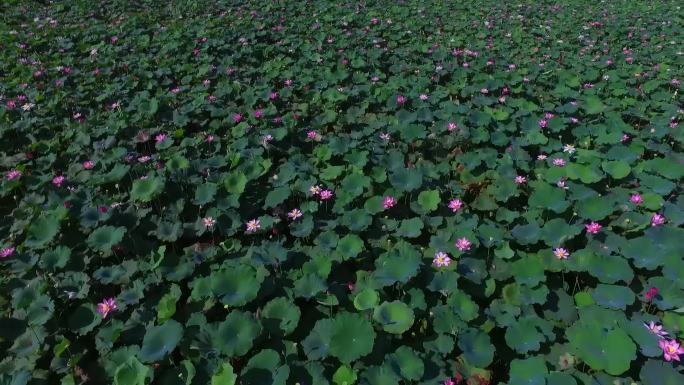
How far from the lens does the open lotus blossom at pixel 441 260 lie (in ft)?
8.57

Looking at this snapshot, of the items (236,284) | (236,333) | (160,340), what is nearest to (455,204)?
(236,284)

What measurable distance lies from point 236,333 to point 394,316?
2.56 ft

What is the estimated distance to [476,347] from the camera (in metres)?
2.16

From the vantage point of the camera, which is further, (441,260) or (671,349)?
(441,260)

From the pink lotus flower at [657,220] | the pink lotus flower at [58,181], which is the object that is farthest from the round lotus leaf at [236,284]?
the pink lotus flower at [657,220]

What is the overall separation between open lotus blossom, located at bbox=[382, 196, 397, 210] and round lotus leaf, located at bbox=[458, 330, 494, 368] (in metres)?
1.11

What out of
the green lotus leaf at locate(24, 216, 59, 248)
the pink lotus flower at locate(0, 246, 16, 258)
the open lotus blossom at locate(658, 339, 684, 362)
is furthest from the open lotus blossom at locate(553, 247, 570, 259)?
the pink lotus flower at locate(0, 246, 16, 258)

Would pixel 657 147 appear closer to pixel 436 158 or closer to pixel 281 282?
pixel 436 158

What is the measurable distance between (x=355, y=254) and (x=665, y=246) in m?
1.82

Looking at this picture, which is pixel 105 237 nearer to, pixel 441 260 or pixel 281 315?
pixel 281 315

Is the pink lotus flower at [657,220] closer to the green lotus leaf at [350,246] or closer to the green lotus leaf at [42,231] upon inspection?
the green lotus leaf at [350,246]

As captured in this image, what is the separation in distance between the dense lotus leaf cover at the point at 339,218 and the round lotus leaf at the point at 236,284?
0.01m

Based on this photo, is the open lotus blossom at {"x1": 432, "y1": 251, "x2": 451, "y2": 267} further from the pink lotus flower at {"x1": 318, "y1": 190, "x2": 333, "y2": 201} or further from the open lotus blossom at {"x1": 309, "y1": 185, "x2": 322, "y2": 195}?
the open lotus blossom at {"x1": 309, "y1": 185, "x2": 322, "y2": 195}

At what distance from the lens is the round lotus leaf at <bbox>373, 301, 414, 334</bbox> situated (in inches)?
87.0
